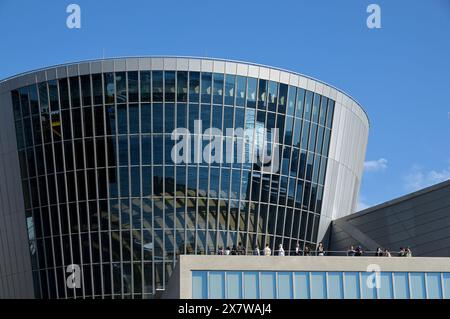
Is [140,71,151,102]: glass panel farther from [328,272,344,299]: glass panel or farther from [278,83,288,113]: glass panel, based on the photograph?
[328,272,344,299]: glass panel

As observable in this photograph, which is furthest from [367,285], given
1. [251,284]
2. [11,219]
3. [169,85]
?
[11,219]

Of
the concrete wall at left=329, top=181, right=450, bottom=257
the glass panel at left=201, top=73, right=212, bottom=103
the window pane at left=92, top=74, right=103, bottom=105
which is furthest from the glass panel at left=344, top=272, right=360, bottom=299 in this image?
the window pane at left=92, top=74, right=103, bottom=105

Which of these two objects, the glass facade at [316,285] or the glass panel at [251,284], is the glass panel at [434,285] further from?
the glass panel at [251,284]

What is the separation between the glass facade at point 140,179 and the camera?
72375 mm

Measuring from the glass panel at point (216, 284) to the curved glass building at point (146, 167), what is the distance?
50.6ft

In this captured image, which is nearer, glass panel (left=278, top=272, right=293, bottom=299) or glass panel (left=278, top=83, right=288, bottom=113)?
glass panel (left=278, top=272, right=293, bottom=299)

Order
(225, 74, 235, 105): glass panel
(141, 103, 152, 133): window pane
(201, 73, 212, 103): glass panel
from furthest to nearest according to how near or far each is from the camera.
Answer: (225, 74, 235, 105): glass panel
(201, 73, 212, 103): glass panel
(141, 103, 152, 133): window pane

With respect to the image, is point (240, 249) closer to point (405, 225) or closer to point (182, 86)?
point (405, 225)

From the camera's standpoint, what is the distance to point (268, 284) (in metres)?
57.1

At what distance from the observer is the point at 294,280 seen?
188 feet

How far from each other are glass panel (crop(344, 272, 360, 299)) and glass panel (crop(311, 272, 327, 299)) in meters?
1.28

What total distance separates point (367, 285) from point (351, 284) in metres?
0.92

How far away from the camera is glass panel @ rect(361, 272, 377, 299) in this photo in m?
57.4
